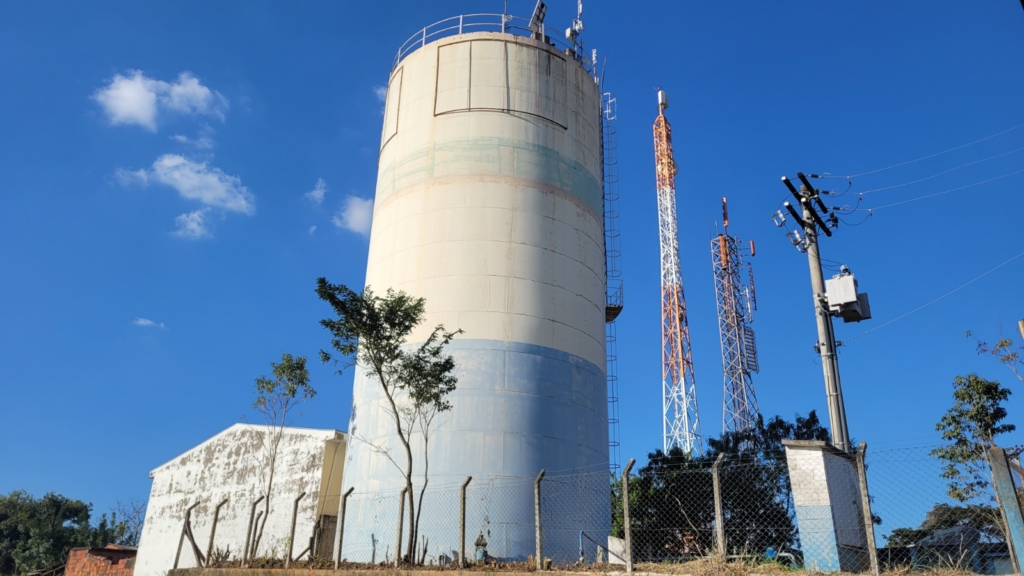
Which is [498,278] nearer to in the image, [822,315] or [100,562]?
[822,315]

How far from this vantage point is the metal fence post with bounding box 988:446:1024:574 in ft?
30.2

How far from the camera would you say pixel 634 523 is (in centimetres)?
3064

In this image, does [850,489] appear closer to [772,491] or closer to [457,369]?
[457,369]

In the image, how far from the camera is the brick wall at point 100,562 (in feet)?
112

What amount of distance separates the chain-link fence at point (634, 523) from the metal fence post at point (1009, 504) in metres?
0.21

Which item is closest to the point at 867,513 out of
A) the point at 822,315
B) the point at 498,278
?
the point at 822,315

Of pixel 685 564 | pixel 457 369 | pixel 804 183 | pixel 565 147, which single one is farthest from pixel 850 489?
pixel 565 147

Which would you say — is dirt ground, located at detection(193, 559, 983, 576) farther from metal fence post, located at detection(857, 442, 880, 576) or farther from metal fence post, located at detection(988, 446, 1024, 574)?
metal fence post, located at detection(988, 446, 1024, 574)

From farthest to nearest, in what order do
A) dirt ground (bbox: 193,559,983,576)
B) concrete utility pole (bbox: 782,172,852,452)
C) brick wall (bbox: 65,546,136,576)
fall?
brick wall (bbox: 65,546,136,576) < concrete utility pole (bbox: 782,172,852,452) < dirt ground (bbox: 193,559,983,576)

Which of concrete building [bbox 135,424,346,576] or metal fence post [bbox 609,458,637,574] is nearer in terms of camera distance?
metal fence post [bbox 609,458,637,574]

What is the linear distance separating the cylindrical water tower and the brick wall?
1881 cm

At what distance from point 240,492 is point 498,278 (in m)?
16.1

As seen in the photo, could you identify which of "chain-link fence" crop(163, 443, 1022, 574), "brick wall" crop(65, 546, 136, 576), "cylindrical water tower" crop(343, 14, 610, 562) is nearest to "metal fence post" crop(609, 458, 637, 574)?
"chain-link fence" crop(163, 443, 1022, 574)

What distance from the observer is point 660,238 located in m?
49.1
